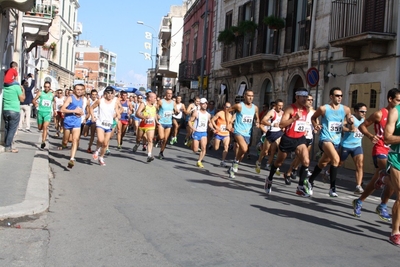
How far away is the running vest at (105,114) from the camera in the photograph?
512 inches

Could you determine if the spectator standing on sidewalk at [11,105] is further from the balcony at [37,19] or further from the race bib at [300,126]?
the balcony at [37,19]

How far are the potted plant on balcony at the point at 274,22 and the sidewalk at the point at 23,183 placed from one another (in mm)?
14590

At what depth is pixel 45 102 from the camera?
55.5 feet

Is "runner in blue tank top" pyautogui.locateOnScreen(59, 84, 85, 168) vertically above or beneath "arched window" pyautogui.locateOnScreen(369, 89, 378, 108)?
beneath

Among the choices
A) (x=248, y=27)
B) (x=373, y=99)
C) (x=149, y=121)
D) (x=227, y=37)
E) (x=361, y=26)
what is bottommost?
(x=149, y=121)

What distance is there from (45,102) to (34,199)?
9494 millimetres

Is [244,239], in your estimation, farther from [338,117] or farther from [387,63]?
[387,63]

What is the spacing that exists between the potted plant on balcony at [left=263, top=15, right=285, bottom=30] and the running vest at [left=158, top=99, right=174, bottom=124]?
11.0m

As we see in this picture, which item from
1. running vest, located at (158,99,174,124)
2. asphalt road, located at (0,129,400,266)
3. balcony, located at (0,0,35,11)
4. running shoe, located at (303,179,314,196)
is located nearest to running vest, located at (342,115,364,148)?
asphalt road, located at (0,129,400,266)

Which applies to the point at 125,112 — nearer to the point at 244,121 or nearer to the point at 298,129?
the point at 244,121

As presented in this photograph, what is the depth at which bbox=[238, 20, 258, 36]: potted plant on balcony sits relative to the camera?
28.7m

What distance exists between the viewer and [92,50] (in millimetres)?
157250

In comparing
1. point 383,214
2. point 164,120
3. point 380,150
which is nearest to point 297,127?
point 380,150

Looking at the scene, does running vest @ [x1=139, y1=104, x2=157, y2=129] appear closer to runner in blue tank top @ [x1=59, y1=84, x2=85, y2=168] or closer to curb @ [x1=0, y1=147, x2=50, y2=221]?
runner in blue tank top @ [x1=59, y1=84, x2=85, y2=168]
